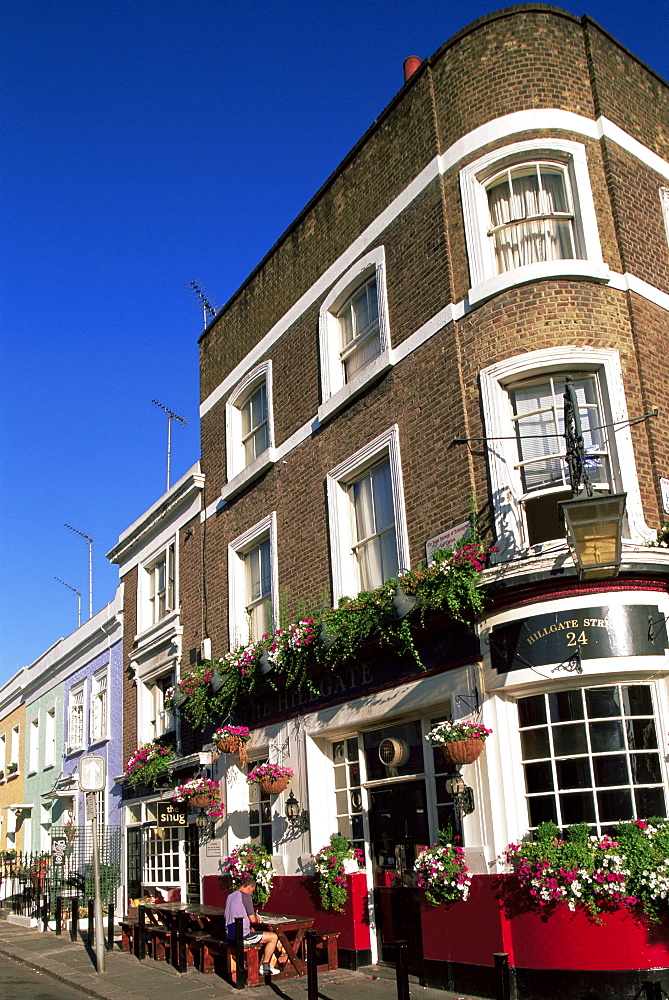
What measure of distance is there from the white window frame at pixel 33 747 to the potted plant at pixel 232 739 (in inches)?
640

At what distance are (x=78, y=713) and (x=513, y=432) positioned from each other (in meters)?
18.8

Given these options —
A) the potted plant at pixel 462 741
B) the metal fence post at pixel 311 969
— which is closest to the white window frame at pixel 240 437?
the potted plant at pixel 462 741

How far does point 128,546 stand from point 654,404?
1479 cm

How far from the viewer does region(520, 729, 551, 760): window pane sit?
9.89 m

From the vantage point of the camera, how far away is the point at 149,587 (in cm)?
2169

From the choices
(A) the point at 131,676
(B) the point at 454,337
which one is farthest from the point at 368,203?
(A) the point at 131,676

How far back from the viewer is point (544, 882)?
357 inches

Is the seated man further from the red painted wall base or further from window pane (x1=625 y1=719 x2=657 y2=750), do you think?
window pane (x1=625 y1=719 x2=657 y2=750)

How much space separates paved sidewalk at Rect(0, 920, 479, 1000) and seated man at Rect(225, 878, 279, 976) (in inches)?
13.0

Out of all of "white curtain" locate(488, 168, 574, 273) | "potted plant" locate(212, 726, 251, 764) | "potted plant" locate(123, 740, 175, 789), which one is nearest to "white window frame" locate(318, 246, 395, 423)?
"white curtain" locate(488, 168, 574, 273)

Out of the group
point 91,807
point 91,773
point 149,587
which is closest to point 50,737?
point 149,587

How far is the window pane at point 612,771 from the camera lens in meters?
9.41

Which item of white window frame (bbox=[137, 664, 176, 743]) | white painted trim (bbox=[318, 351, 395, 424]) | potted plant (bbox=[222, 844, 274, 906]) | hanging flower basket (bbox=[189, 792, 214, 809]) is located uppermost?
white painted trim (bbox=[318, 351, 395, 424])

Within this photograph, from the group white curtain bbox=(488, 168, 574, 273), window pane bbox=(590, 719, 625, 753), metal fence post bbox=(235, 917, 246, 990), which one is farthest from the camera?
white curtain bbox=(488, 168, 574, 273)
